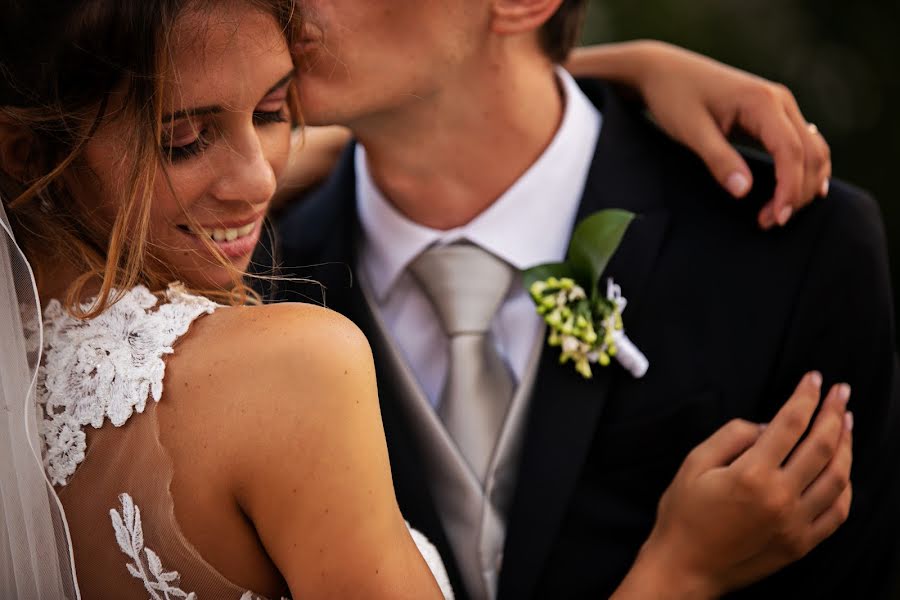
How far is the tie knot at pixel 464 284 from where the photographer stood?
2.44 m

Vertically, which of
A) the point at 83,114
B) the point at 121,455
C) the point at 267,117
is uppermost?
the point at 83,114

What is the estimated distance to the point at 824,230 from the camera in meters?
2.28

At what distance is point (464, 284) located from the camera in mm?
2471

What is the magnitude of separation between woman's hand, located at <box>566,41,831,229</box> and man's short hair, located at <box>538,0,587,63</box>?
184 millimetres

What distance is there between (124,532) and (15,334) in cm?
34

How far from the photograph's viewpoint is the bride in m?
1.42

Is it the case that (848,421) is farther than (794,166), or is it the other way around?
(794,166)

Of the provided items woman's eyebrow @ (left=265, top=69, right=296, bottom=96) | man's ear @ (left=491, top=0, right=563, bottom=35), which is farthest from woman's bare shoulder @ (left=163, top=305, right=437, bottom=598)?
man's ear @ (left=491, top=0, right=563, bottom=35)

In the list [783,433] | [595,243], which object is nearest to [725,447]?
A: [783,433]

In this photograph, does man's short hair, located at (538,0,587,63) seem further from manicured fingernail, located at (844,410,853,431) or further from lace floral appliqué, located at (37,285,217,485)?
lace floral appliqué, located at (37,285,217,485)

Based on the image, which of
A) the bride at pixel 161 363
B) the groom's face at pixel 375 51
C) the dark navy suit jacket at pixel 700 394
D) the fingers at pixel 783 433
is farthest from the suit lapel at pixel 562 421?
the bride at pixel 161 363

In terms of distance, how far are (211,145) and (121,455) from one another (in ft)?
1.63

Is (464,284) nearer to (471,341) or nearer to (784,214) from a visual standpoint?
(471,341)

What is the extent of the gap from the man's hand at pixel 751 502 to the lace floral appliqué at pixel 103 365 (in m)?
1.05
